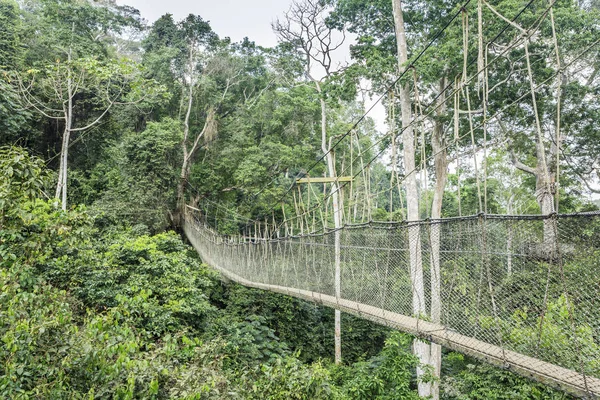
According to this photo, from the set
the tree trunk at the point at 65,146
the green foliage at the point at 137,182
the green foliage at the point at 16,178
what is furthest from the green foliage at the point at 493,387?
the tree trunk at the point at 65,146

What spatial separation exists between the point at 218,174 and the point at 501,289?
8.40 metres

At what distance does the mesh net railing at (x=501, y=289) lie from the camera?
4.68 ft

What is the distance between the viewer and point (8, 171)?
183 centimetres

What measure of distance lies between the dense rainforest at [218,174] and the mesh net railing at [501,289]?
190 millimetres

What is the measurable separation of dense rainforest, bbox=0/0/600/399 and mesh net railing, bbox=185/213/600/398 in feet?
0.62

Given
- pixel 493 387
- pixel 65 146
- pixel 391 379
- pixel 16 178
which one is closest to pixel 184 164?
pixel 65 146

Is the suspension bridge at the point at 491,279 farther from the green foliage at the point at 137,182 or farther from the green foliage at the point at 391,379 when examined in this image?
the green foliage at the point at 137,182

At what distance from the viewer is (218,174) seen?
959 cm

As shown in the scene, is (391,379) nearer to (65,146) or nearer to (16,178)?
(16,178)

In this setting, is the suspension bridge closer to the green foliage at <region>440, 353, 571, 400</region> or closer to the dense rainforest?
the dense rainforest

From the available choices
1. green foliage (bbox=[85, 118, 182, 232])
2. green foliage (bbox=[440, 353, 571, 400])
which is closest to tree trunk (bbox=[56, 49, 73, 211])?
green foliage (bbox=[85, 118, 182, 232])

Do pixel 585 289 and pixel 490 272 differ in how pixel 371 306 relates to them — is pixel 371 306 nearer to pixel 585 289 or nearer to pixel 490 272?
pixel 490 272

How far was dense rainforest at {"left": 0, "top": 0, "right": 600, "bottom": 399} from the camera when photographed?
7.00 ft

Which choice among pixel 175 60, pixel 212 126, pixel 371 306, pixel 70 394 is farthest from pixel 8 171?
pixel 175 60
